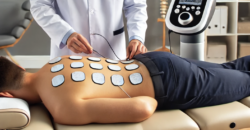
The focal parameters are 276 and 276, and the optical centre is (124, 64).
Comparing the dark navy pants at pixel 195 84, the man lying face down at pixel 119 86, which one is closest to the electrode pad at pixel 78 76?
the man lying face down at pixel 119 86

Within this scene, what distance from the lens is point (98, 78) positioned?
1.13 metres

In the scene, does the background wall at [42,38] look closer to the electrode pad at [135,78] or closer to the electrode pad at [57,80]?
the electrode pad at [135,78]

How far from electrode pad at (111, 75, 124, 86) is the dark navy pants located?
173 millimetres

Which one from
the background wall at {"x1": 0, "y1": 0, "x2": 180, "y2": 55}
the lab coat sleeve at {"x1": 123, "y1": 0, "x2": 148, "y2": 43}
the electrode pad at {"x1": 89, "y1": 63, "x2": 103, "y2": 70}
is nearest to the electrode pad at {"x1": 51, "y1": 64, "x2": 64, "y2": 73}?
the electrode pad at {"x1": 89, "y1": 63, "x2": 103, "y2": 70}

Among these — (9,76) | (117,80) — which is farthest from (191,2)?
(9,76)

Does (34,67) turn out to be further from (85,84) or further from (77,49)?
(85,84)

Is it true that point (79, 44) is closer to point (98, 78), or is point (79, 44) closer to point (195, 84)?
point (98, 78)

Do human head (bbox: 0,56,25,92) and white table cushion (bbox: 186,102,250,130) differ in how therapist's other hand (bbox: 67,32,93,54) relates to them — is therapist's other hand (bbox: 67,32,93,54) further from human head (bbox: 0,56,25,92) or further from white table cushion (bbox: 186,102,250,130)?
white table cushion (bbox: 186,102,250,130)

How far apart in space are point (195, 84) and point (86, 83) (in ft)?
1.52

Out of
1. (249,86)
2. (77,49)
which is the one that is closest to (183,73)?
(249,86)

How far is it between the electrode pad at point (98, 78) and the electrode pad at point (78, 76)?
5 cm

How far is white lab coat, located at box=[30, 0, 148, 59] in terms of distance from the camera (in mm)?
1475

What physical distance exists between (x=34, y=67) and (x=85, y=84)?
3005 mm

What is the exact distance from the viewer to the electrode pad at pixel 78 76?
3.56 ft
